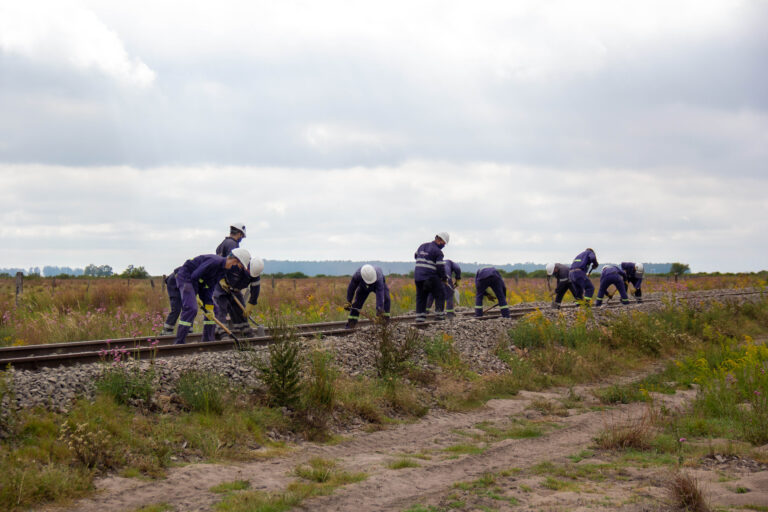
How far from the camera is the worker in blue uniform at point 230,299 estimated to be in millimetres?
13209

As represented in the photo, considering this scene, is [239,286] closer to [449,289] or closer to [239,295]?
[239,295]

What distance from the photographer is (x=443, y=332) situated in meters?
14.5

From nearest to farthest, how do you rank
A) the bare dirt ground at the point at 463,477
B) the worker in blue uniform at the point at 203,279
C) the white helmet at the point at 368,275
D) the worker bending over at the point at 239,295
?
the bare dirt ground at the point at 463,477 < the worker in blue uniform at the point at 203,279 < the worker bending over at the point at 239,295 < the white helmet at the point at 368,275

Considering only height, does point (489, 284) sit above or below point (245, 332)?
above

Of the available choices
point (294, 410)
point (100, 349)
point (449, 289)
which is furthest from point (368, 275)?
point (294, 410)

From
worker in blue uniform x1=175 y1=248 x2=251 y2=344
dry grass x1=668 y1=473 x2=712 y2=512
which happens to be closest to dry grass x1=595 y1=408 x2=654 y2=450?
dry grass x1=668 y1=473 x2=712 y2=512

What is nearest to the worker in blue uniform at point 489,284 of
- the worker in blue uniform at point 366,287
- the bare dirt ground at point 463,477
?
the worker in blue uniform at point 366,287

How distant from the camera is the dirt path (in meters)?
6.25

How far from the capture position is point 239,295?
1338 cm

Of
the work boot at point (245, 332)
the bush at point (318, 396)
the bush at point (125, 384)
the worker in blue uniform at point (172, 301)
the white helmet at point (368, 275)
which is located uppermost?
the white helmet at point (368, 275)

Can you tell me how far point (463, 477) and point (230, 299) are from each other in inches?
295

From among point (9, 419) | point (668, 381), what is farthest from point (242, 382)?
point (668, 381)

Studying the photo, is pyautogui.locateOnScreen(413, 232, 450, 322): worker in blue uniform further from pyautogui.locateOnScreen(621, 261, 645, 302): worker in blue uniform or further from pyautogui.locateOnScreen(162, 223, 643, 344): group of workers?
pyautogui.locateOnScreen(621, 261, 645, 302): worker in blue uniform

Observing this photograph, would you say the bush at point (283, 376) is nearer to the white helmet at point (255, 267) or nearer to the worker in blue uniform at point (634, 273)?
the white helmet at point (255, 267)
